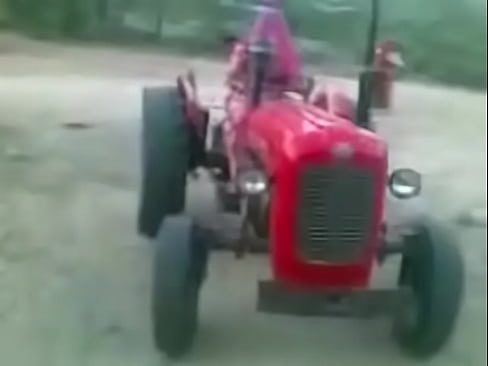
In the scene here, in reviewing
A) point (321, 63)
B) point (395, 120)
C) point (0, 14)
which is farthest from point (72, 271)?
point (0, 14)

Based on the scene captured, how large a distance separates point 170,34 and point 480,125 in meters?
0.77

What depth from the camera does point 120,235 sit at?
69.3 inches

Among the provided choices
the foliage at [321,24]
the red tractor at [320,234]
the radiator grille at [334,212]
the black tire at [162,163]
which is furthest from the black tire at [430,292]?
the foliage at [321,24]

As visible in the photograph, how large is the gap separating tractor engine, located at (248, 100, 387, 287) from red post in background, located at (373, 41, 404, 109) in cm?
96

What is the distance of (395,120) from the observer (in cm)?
243

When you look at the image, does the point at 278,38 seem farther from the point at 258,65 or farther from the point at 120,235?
the point at 120,235

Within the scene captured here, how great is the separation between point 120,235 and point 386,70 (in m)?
0.84

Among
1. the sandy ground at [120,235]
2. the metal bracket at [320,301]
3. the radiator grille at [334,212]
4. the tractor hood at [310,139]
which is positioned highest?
the tractor hood at [310,139]

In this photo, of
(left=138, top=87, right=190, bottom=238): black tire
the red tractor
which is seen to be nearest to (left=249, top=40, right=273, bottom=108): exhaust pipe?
the red tractor

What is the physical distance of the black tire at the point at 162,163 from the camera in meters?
1.65

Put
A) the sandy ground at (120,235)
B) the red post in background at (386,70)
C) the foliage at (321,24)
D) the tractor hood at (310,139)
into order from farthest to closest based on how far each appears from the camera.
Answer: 1. the red post in background at (386,70)
2. the foliage at (321,24)
3. the sandy ground at (120,235)
4. the tractor hood at (310,139)

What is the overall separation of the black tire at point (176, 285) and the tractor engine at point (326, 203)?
0.10m

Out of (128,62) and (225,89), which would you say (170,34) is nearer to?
(128,62)

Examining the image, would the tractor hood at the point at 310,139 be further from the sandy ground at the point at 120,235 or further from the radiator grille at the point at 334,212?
the sandy ground at the point at 120,235
